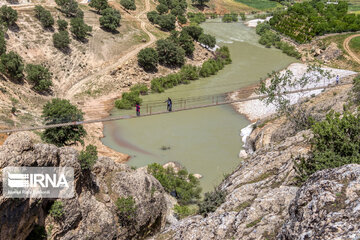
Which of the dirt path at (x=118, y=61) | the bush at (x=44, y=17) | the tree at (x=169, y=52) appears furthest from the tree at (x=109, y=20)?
the tree at (x=169, y=52)

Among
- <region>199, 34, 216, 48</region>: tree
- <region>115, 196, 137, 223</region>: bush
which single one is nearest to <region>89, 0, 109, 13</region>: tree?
<region>199, 34, 216, 48</region>: tree

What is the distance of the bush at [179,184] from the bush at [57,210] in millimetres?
10185

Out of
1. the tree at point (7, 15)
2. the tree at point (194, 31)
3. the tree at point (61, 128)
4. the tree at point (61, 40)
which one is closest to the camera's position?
the tree at point (61, 128)

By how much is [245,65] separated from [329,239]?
48.7 metres

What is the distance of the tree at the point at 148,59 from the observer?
46000 millimetres

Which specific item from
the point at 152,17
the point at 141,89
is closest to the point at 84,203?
the point at 141,89

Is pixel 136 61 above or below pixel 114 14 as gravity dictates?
below

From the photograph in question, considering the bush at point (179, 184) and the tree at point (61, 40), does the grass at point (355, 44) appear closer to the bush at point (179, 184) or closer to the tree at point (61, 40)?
the bush at point (179, 184)

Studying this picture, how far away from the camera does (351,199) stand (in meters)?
7.73

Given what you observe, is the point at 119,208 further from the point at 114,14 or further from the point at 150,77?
the point at 114,14

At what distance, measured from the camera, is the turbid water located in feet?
99.0

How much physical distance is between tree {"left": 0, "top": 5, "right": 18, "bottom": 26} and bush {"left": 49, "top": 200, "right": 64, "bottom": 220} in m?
34.5

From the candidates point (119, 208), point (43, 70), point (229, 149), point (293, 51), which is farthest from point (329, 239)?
point (293, 51)

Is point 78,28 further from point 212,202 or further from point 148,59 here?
point 212,202
